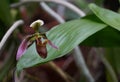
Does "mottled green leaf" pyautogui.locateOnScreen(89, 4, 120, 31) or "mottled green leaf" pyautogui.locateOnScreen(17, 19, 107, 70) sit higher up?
"mottled green leaf" pyautogui.locateOnScreen(89, 4, 120, 31)

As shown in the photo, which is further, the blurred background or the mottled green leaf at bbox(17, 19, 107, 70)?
the blurred background

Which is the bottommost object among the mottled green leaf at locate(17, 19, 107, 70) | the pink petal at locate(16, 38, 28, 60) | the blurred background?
the blurred background

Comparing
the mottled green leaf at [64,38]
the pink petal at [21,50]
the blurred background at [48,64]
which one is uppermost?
the pink petal at [21,50]

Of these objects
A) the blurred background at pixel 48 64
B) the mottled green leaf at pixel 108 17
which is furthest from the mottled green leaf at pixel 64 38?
the blurred background at pixel 48 64

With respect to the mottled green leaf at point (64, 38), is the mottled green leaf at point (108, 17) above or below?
above

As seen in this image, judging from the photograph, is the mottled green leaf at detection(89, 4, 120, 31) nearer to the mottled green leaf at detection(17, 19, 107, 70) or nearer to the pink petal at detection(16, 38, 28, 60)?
the mottled green leaf at detection(17, 19, 107, 70)

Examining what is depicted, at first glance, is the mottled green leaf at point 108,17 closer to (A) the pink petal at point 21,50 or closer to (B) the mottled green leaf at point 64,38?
(B) the mottled green leaf at point 64,38

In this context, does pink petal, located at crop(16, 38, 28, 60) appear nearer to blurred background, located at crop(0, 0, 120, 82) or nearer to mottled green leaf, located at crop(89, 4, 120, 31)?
mottled green leaf, located at crop(89, 4, 120, 31)

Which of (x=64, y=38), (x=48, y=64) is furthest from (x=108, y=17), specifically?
(x=48, y=64)

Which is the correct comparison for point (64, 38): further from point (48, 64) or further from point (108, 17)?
point (48, 64)

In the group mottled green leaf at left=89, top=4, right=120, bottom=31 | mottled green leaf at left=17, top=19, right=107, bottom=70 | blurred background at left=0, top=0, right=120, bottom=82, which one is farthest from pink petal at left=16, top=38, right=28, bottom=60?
blurred background at left=0, top=0, right=120, bottom=82

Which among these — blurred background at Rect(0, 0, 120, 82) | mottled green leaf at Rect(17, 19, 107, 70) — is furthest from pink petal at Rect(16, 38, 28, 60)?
blurred background at Rect(0, 0, 120, 82)
